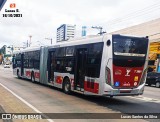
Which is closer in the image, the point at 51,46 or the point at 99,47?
the point at 99,47

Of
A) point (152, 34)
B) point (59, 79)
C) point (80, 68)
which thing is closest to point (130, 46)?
point (80, 68)

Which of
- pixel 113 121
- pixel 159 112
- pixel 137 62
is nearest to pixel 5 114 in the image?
pixel 113 121

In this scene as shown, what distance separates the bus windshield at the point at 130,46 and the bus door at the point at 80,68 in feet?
7.31

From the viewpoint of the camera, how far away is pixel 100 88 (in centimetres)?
1498

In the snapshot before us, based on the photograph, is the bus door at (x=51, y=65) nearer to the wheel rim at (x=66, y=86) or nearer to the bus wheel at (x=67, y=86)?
the bus wheel at (x=67, y=86)

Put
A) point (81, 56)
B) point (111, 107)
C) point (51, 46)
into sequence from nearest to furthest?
point (111, 107)
point (81, 56)
point (51, 46)

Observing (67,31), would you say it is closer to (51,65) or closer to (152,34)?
(152,34)

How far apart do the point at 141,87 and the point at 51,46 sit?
889cm

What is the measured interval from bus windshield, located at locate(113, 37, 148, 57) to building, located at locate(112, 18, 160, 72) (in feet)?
81.5

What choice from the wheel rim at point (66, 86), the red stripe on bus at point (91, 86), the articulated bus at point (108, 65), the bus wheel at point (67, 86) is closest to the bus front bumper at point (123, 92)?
the articulated bus at point (108, 65)

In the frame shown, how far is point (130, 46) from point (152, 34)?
32.9 metres

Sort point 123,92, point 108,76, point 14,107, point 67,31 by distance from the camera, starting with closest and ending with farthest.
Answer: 1. point 14,107
2. point 108,76
3. point 123,92
4. point 67,31

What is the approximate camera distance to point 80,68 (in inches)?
685

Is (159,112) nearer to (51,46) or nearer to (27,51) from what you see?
(51,46)
